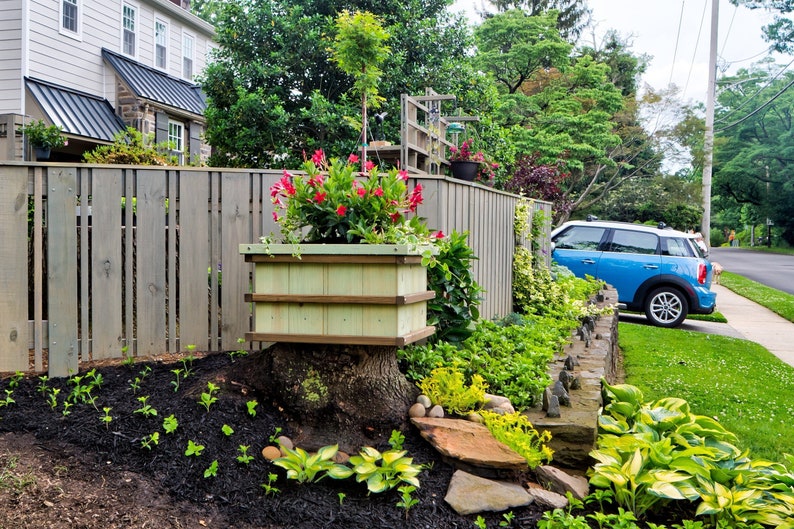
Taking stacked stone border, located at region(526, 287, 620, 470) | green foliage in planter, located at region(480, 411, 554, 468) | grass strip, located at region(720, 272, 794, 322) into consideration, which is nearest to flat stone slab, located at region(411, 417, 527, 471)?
green foliage in planter, located at region(480, 411, 554, 468)

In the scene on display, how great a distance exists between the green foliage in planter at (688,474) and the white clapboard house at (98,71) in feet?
30.9

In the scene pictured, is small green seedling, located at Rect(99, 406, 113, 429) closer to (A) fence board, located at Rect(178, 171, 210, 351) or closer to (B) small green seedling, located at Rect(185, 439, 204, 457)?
(B) small green seedling, located at Rect(185, 439, 204, 457)

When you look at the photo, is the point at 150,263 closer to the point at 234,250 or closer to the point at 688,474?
the point at 234,250

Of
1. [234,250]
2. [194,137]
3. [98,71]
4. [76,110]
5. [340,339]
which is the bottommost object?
[340,339]

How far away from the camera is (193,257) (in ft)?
14.0

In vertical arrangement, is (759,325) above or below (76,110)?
below

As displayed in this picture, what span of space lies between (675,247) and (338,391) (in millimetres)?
8890

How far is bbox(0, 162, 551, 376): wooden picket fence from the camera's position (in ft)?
13.3

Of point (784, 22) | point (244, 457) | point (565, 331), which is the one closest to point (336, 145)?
point (565, 331)

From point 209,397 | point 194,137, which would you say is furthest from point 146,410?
point 194,137

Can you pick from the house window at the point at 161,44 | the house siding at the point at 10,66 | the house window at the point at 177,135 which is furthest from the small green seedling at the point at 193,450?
the house window at the point at 161,44

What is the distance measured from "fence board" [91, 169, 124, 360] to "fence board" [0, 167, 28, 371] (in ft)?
1.27

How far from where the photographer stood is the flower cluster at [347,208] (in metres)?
3.49

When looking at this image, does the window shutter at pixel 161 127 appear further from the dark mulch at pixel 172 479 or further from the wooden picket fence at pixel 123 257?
the dark mulch at pixel 172 479
